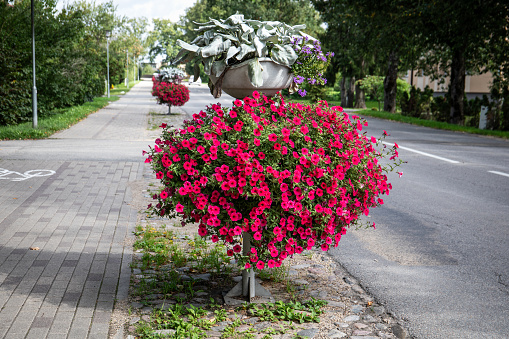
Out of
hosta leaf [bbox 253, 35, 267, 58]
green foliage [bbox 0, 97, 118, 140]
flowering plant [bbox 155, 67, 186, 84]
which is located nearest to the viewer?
hosta leaf [bbox 253, 35, 267, 58]

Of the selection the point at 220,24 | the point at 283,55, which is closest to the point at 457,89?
the point at 283,55

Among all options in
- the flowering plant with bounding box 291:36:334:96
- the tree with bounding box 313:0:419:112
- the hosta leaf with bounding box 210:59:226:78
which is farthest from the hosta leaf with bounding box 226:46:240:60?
the tree with bounding box 313:0:419:112

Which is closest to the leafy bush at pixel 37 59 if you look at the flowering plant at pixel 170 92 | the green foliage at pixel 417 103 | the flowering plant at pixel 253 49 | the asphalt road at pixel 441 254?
the flowering plant at pixel 170 92

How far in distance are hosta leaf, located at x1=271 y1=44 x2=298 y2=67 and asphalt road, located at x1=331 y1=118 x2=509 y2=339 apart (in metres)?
2.03

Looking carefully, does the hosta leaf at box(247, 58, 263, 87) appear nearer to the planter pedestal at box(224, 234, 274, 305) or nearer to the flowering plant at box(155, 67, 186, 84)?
the planter pedestal at box(224, 234, 274, 305)

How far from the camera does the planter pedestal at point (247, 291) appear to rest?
168 inches

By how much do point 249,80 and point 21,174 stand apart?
273 inches

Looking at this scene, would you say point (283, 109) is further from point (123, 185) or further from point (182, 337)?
point (123, 185)

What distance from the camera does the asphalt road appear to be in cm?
417

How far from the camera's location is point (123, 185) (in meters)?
9.20

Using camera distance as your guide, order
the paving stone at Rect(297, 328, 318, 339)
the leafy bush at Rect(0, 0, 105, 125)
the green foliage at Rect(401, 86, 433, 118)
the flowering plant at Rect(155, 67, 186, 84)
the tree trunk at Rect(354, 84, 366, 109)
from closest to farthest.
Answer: the paving stone at Rect(297, 328, 318, 339)
the leafy bush at Rect(0, 0, 105, 125)
the flowering plant at Rect(155, 67, 186, 84)
the green foliage at Rect(401, 86, 433, 118)
the tree trunk at Rect(354, 84, 366, 109)

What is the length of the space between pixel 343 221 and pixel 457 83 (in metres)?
22.9

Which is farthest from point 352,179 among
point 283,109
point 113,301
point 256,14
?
point 256,14

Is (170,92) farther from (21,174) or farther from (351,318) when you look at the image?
(351,318)
